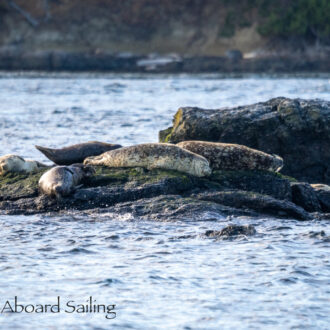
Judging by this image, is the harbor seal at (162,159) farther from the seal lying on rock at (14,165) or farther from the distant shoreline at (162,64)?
the distant shoreline at (162,64)

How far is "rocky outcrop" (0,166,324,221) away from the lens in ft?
28.3

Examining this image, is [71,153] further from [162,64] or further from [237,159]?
[162,64]

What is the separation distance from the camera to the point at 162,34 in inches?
3698

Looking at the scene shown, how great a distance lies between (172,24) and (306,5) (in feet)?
70.3

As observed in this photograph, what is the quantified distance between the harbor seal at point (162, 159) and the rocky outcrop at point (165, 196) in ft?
0.41

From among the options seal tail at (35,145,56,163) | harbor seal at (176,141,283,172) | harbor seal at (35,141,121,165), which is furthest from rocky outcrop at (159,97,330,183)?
seal tail at (35,145,56,163)

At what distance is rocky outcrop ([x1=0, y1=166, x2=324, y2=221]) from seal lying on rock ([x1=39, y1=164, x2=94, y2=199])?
95 mm

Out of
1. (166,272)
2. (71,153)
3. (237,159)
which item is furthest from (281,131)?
(166,272)

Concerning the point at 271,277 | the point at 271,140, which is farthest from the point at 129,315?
the point at 271,140

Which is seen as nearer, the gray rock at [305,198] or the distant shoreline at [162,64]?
the gray rock at [305,198]

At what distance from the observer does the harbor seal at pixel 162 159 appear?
9375 mm

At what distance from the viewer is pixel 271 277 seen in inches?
250

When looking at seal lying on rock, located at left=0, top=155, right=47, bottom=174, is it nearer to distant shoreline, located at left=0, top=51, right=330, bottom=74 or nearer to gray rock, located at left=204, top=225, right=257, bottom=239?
gray rock, located at left=204, top=225, right=257, bottom=239

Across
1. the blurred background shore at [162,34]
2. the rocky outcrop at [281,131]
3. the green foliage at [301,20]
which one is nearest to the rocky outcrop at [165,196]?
the rocky outcrop at [281,131]
